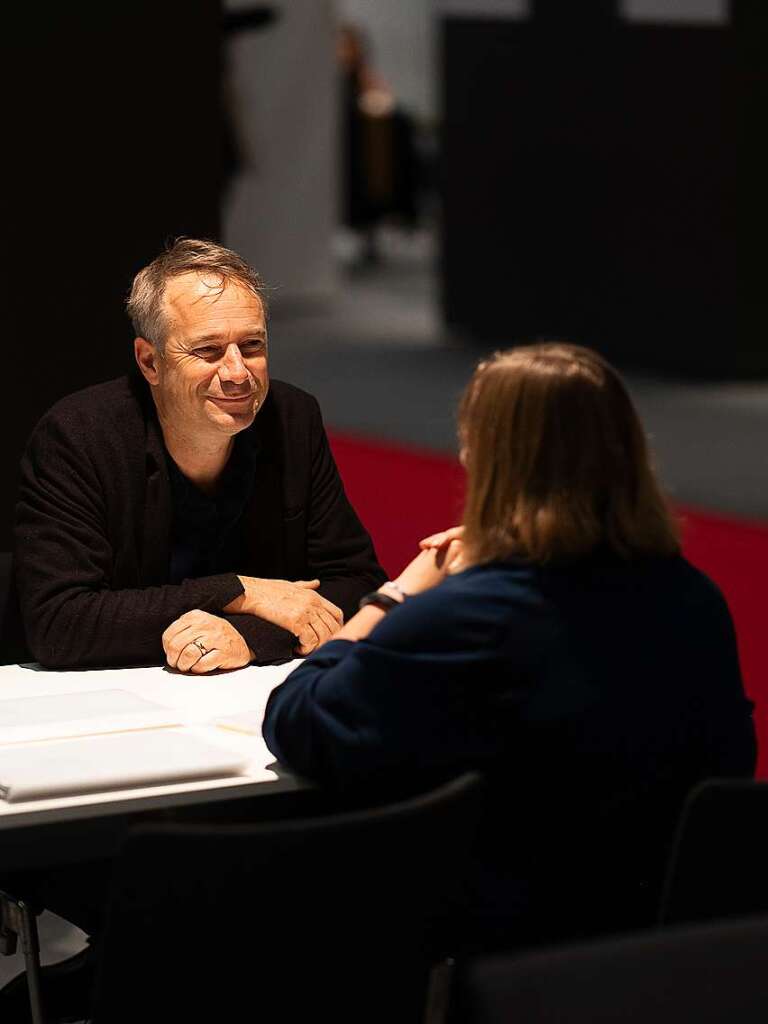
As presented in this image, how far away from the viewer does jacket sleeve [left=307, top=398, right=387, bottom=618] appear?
3.51m

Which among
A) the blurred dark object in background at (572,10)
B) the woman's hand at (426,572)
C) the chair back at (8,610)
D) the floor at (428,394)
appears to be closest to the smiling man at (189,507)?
the chair back at (8,610)

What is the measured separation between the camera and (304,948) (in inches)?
82.6

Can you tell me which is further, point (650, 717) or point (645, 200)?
point (645, 200)

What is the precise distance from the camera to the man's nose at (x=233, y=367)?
325 centimetres

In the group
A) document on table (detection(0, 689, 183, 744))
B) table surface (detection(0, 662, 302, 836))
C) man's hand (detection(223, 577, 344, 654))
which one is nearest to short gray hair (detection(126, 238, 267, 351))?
man's hand (detection(223, 577, 344, 654))

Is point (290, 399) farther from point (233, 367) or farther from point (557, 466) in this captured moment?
point (557, 466)

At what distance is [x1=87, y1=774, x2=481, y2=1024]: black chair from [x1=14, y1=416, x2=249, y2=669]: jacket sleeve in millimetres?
1046

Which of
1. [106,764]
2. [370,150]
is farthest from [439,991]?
[370,150]

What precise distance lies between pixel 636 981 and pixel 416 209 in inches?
558

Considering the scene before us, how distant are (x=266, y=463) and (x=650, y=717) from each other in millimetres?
1321

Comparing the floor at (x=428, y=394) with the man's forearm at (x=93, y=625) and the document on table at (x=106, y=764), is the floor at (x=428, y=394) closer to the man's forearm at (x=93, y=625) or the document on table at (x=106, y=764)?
the man's forearm at (x=93, y=625)

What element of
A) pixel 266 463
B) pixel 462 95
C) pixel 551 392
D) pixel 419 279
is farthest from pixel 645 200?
pixel 551 392

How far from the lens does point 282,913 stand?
2059 mm

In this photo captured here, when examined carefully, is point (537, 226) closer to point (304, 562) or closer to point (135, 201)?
point (135, 201)
